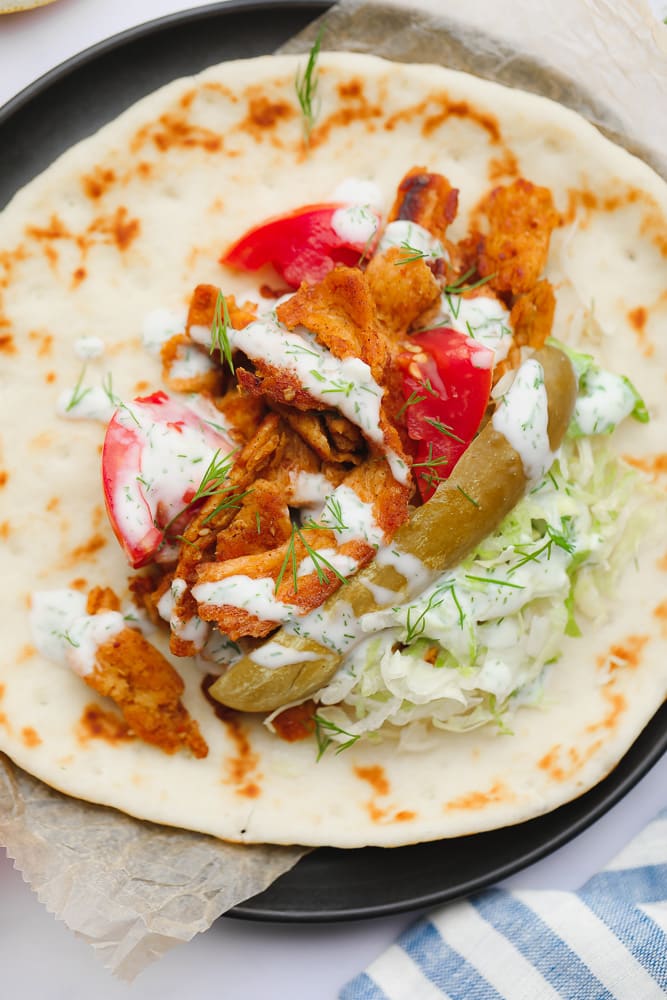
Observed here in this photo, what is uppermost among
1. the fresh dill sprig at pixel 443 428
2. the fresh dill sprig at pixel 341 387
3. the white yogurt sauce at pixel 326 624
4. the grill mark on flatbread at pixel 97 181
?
the fresh dill sprig at pixel 443 428

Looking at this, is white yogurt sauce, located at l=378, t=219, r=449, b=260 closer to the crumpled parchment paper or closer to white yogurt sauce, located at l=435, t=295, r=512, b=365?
white yogurt sauce, located at l=435, t=295, r=512, b=365

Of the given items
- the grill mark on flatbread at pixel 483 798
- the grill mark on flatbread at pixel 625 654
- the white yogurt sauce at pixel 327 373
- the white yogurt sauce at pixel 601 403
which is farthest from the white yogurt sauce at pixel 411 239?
the grill mark on flatbread at pixel 483 798

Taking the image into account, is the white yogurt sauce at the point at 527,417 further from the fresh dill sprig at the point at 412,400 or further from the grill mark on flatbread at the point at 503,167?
the grill mark on flatbread at the point at 503,167

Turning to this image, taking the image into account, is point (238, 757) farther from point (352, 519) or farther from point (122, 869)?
point (352, 519)

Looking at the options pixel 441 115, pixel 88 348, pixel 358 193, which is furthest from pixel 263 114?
pixel 88 348

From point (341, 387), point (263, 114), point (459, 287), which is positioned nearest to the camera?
point (341, 387)

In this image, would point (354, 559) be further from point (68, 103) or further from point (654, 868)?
point (68, 103)

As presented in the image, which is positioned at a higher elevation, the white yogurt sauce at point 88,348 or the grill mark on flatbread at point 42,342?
the white yogurt sauce at point 88,348
